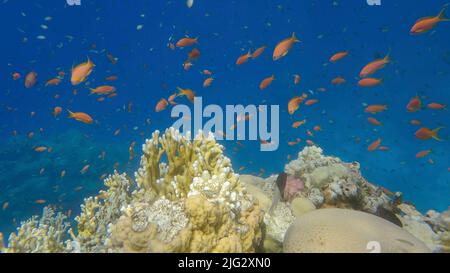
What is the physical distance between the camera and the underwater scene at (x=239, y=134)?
12.1 ft

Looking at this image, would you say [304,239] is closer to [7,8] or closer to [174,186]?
[174,186]

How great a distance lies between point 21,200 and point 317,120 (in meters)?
47.2

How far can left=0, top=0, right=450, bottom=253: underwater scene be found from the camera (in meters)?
3.68

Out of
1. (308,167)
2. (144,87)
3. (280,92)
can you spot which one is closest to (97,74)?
(144,87)

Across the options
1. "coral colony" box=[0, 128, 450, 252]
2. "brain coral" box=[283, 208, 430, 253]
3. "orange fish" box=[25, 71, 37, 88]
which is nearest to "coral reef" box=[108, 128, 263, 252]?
"coral colony" box=[0, 128, 450, 252]

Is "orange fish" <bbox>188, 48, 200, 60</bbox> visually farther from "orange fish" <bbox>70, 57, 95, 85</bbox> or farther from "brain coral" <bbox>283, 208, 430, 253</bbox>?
"brain coral" <bbox>283, 208, 430, 253</bbox>

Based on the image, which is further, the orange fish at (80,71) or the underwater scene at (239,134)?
the orange fish at (80,71)

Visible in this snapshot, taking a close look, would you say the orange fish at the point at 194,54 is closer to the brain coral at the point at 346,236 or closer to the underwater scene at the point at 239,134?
the underwater scene at the point at 239,134

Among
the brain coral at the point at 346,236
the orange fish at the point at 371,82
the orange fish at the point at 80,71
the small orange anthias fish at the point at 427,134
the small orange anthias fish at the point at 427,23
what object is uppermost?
the small orange anthias fish at the point at 427,23

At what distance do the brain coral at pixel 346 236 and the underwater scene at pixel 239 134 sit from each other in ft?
0.08

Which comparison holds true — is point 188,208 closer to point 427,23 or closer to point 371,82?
point 427,23

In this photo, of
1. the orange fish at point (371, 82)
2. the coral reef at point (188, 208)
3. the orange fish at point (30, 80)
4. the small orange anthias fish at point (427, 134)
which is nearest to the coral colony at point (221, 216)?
the coral reef at point (188, 208)

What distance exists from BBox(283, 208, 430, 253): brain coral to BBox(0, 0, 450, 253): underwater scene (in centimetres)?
2

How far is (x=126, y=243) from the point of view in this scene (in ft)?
9.41
